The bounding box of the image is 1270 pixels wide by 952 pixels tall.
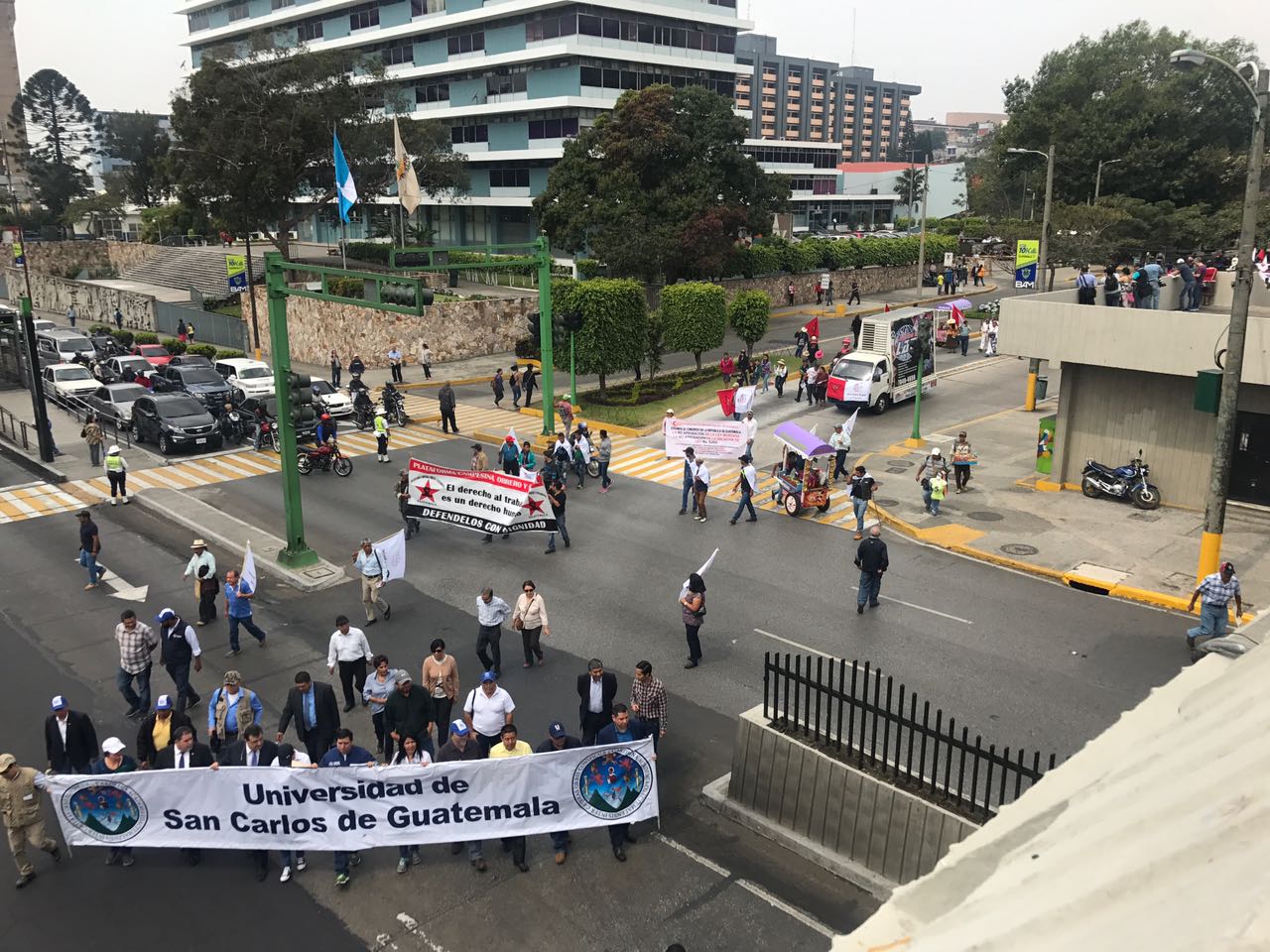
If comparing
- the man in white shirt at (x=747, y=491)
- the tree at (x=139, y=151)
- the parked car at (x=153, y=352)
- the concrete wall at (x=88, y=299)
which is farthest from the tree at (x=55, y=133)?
the man in white shirt at (x=747, y=491)

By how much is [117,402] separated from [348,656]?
81.7 ft

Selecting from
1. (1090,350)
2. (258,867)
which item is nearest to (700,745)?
(258,867)

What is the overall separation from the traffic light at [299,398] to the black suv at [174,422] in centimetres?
1319

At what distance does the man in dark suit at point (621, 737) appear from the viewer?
10.6 metres

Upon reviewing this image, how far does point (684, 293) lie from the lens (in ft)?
129

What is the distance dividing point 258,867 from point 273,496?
53.2ft

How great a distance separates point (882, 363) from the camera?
33469mm

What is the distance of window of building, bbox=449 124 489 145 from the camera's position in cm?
7488

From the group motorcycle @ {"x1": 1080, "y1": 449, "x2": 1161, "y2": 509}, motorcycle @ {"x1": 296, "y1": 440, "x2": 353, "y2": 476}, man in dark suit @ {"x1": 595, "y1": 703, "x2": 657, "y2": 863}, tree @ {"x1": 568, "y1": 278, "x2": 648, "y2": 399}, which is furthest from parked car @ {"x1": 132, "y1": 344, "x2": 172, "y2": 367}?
man in dark suit @ {"x1": 595, "y1": 703, "x2": 657, "y2": 863}

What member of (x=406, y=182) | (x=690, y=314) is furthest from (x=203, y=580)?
(x=690, y=314)

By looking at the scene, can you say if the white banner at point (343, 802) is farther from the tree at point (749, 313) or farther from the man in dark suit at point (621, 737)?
the tree at point (749, 313)

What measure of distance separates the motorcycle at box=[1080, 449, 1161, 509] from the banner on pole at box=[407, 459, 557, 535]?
13.1 meters

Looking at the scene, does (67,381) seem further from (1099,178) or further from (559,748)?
(1099,178)

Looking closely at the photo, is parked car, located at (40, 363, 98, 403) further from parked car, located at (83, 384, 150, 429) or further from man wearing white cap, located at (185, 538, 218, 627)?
man wearing white cap, located at (185, 538, 218, 627)
